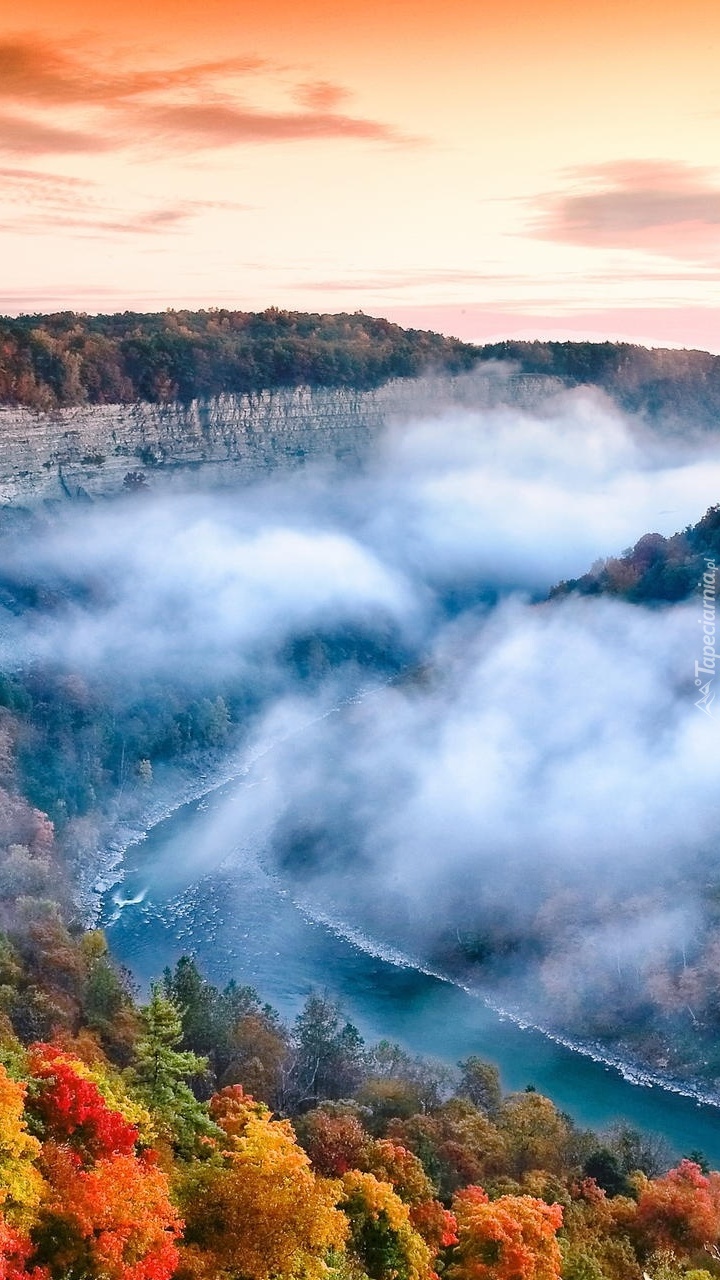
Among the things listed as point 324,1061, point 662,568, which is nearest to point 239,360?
point 662,568

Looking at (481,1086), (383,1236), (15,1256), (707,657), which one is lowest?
(481,1086)

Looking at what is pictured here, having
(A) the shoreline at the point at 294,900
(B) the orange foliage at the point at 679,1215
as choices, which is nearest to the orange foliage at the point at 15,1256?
(B) the orange foliage at the point at 679,1215

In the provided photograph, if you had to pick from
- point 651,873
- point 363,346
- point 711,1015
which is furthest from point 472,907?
point 363,346

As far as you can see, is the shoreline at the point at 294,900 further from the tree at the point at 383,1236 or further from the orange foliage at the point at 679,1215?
the tree at the point at 383,1236

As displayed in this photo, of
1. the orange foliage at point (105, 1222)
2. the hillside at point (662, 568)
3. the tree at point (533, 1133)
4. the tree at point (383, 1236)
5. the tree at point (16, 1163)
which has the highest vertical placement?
the hillside at point (662, 568)

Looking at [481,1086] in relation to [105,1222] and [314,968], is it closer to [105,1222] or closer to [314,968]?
[314,968]

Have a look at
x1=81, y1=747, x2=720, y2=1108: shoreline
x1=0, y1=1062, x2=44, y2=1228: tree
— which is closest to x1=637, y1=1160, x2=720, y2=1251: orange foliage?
x1=81, y1=747, x2=720, y2=1108: shoreline
